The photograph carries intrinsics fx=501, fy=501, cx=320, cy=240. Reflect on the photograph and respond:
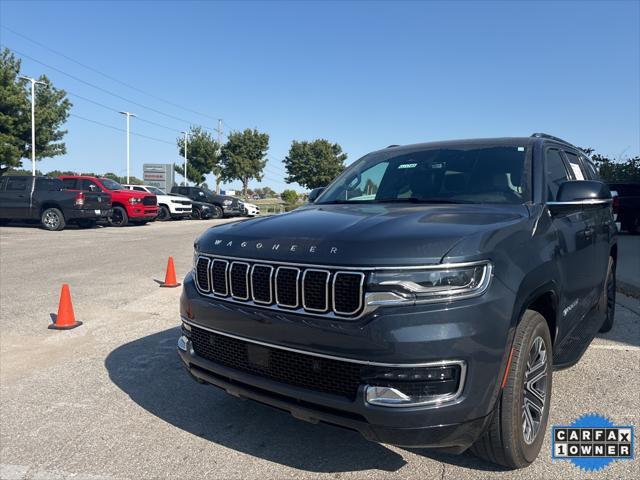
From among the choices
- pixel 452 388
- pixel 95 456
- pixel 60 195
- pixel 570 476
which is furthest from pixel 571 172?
pixel 60 195

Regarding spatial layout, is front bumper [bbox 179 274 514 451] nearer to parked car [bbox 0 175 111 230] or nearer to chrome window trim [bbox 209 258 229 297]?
chrome window trim [bbox 209 258 229 297]

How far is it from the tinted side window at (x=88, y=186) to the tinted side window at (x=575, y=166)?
743 inches

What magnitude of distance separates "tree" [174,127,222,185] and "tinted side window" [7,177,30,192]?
32.9 m

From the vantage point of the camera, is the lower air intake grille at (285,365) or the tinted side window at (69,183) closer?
the lower air intake grille at (285,365)

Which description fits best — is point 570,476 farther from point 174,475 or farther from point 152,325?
point 152,325

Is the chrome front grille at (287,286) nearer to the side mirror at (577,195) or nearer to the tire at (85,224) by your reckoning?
the side mirror at (577,195)

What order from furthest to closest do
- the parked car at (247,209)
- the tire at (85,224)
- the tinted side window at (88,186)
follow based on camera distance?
the parked car at (247,209)
the tire at (85,224)
the tinted side window at (88,186)

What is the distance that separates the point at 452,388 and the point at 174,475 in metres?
1.62

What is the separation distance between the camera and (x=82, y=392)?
13.0ft

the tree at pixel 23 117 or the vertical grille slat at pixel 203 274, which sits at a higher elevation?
the tree at pixel 23 117

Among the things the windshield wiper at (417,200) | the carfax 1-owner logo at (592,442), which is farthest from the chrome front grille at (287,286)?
the carfax 1-owner logo at (592,442)

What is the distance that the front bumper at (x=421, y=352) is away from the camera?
2.23 metres

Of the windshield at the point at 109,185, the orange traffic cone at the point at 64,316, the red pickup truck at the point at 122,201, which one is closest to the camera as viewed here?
the orange traffic cone at the point at 64,316

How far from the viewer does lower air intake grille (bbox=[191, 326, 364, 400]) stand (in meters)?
2.39
